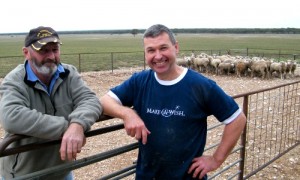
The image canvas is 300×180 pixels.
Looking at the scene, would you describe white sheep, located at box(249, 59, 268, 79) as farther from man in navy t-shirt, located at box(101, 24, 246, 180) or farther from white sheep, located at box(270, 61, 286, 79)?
man in navy t-shirt, located at box(101, 24, 246, 180)

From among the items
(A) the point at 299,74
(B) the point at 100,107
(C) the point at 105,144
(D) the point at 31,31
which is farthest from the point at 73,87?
(A) the point at 299,74

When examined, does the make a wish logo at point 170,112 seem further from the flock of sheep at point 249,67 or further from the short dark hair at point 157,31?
the flock of sheep at point 249,67

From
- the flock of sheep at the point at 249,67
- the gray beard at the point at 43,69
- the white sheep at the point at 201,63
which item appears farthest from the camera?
the white sheep at the point at 201,63

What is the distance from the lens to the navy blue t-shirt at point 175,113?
7.92ft

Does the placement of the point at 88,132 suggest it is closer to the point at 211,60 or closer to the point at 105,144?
the point at 105,144

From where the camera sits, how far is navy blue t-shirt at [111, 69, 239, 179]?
2.41m

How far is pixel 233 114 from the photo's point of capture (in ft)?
8.15

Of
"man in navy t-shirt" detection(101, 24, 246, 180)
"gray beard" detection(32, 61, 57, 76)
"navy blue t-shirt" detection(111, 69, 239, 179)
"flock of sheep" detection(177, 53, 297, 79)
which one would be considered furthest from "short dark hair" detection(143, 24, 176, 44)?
"flock of sheep" detection(177, 53, 297, 79)

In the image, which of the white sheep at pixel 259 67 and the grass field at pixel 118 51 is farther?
the grass field at pixel 118 51

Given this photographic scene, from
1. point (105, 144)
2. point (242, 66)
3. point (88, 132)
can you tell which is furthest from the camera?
point (242, 66)

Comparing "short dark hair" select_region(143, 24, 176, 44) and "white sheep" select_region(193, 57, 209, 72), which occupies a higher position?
"short dark hair" select_region(143, 24, 176, 44)

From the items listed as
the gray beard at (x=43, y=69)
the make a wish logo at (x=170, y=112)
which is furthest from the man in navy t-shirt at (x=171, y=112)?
the gray beard at (x=43, y=69)

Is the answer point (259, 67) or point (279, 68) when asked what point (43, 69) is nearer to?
point (259, 67)

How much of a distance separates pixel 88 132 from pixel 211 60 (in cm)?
1976
